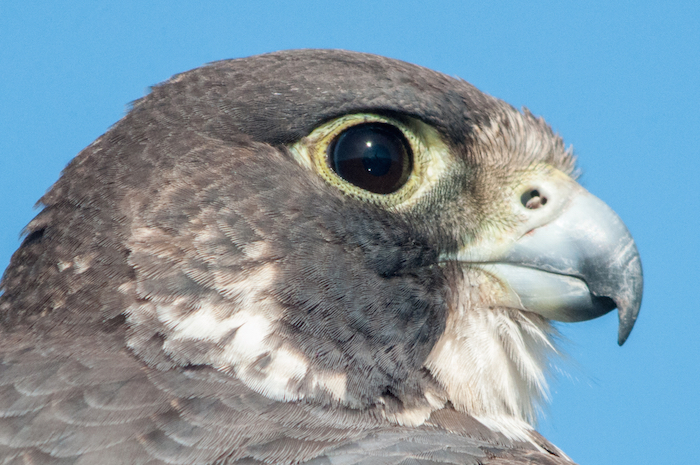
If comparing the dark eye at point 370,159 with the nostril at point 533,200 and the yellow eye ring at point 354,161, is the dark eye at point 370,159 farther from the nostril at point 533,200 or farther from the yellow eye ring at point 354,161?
the nostril at point 533,200

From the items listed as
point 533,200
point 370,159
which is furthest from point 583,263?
point 370,159

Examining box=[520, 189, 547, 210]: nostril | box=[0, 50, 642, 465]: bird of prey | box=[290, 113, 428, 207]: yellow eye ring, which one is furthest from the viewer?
box=[520, 189, 547, 210]: nostril

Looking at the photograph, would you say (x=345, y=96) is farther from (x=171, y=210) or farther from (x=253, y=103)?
(x=171, y=210)

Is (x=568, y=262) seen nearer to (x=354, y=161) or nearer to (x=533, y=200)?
(x=533, y=200)

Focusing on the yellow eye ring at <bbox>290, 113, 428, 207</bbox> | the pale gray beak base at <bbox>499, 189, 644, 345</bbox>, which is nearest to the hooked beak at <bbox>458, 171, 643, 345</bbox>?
the pale gray beak base at <bbox>499, 189, 644, 345</bbox>

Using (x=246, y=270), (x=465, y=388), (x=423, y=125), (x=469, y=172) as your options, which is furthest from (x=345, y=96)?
(x=465, y=388)

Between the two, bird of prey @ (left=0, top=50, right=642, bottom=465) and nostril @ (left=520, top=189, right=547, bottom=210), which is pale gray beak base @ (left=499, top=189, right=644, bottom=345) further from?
nostril @ (left=520, top=189, right=547, bottom=210)
